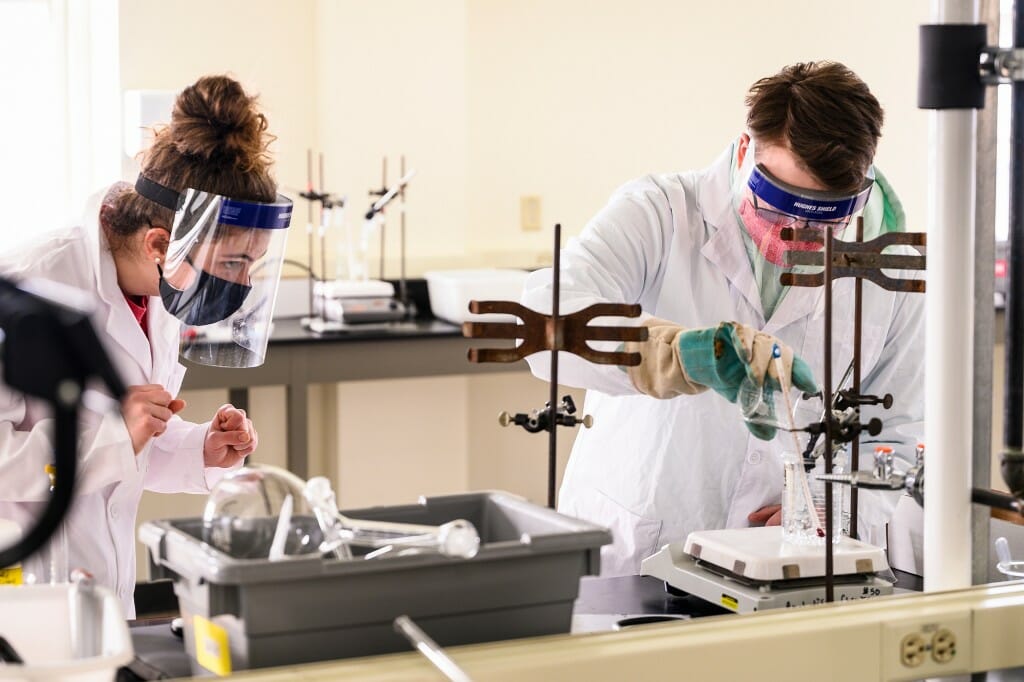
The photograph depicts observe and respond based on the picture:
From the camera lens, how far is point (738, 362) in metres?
1.51

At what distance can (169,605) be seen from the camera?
156 cm

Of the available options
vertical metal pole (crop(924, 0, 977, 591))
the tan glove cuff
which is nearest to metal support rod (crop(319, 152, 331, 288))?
the tan glove cuff

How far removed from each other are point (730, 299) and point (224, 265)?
0.86m

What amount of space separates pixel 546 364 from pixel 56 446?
1088 millimetres

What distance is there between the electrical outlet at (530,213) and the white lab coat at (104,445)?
8.62 feet

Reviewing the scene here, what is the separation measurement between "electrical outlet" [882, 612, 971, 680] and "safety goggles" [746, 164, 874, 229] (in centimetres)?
71

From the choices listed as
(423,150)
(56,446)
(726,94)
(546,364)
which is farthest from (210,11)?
(56,446)

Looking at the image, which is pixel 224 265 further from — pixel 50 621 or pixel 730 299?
pixel 730 299

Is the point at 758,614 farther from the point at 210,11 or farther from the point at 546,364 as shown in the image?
the point at 210,11

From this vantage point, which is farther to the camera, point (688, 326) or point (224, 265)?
point (688, 326)

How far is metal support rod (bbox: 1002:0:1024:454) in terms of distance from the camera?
4.20 ft

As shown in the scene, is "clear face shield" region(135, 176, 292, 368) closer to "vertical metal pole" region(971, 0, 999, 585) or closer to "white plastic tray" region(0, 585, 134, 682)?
"white plastic tray" region(0, 585, 134, 682)

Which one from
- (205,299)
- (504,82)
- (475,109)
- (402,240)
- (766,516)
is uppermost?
(504,82)

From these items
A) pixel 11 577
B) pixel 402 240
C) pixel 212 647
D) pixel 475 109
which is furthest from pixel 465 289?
pixel 212 647
